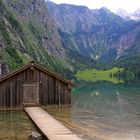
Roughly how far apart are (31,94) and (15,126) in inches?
476

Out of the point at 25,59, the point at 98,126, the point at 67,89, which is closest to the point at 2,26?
the point at 25,59

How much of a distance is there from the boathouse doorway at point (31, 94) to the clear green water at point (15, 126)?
9.93ft

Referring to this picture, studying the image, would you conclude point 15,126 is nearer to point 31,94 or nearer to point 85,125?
point 85,125

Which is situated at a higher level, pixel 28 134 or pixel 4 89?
pixel 4 89

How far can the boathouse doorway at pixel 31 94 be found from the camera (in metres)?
44.4

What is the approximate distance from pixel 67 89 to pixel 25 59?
130869mm

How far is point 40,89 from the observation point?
4522 cm

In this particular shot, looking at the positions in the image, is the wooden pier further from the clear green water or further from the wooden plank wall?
the wooden plank wall

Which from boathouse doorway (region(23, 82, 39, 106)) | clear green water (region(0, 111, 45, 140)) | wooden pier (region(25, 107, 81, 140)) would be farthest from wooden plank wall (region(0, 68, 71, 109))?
wooden pier (region(25, 107, 81, 140))

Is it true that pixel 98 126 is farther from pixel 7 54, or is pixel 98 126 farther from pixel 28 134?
pixel 7 54

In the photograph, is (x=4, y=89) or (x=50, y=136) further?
(x=4, y=89)

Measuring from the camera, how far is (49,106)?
45312 millimetres

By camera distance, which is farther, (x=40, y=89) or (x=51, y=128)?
(x=40, y=89)

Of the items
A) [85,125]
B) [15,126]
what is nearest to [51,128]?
[15,126]
